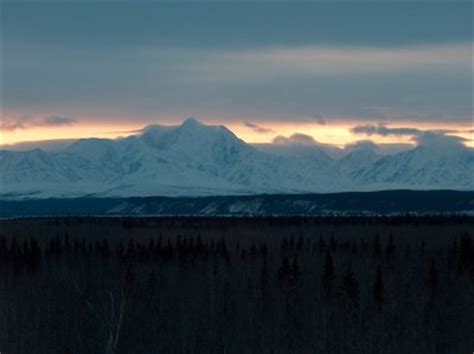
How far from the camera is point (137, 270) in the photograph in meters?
48.6

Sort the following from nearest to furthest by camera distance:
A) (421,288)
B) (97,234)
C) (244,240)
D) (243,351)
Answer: (243,351) → (421,288) → (244,240) → (97,234)

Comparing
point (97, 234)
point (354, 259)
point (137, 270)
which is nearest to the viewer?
point (137, 270)

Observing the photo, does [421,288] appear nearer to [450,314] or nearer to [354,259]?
[450,314]

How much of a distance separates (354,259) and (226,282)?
15311 millimetres

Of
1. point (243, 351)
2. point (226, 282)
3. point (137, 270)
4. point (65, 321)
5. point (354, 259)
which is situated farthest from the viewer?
point (354, 259)

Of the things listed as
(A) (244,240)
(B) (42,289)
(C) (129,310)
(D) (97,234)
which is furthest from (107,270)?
(D) (97,234)

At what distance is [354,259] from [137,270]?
13165 mm

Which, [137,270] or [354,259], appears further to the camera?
[354,259]

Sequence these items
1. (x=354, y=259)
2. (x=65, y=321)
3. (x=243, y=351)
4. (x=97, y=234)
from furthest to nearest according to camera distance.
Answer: (x=97, y=234), (x=354, y=259), (x=65, y=321), (x=243, y=351)

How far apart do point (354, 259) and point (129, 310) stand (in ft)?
76.0

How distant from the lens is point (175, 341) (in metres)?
30.5

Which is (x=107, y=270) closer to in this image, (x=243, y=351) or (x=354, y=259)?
(x=354, y=259)

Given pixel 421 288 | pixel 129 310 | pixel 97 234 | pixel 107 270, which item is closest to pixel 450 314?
pixel 421 288

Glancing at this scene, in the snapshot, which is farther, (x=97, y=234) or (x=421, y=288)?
(x=97, y=234)
